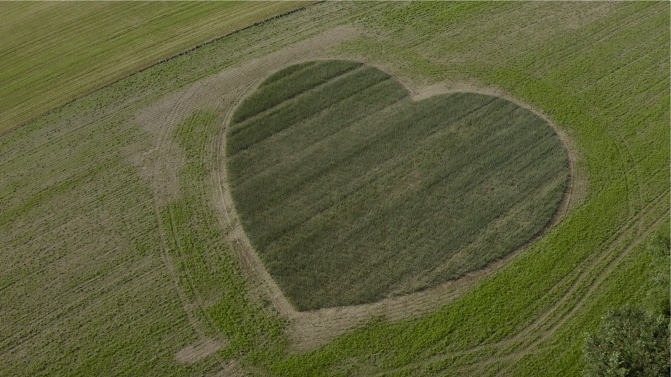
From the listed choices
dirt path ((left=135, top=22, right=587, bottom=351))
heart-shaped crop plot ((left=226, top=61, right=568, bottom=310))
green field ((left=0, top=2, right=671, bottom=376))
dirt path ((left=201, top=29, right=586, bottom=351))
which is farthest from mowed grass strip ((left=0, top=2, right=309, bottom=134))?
dirt path ((left=201, top=29, right=586, bottom=351))

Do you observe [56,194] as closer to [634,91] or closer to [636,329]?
[636,329]

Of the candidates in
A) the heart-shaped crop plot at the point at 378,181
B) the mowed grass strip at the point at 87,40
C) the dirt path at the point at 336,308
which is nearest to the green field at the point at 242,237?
the dirt path at the point at 336,308

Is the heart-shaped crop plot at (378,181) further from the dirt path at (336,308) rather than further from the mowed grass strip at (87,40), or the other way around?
the mowed grass strip at (87,40)

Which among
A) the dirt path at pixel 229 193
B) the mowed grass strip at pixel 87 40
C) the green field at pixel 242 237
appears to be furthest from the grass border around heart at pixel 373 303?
the mowed grass strip at pixel 87 40

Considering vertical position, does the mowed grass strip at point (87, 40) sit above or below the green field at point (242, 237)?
above

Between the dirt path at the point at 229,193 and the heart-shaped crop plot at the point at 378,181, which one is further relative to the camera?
the heart-shaped crop plot at the point at 378,181

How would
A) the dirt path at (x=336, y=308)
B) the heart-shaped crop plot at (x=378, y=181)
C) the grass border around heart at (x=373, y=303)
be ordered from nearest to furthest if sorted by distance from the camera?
the dirt path at (x=336, y=308), the grass border around heart at (x=373, y=303), the heart-shaped crop plot at (x=378, y=181)

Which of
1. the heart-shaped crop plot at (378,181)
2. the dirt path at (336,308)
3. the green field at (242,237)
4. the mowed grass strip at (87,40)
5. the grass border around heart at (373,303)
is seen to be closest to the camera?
the green field at (242,237)
